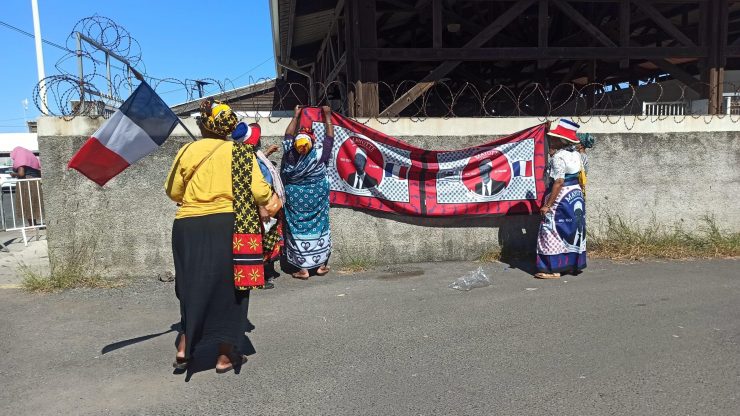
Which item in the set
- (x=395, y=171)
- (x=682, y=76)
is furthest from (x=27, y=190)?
(x=682, y=76)

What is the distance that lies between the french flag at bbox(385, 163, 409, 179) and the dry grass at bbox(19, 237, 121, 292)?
3.32 m

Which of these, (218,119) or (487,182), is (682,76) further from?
(218,119)

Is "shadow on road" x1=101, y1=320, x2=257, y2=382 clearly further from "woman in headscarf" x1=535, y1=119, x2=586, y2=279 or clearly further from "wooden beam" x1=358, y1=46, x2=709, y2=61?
"wooden beam" x1=358, y1=46, x2=709, y2=61

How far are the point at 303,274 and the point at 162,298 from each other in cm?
152

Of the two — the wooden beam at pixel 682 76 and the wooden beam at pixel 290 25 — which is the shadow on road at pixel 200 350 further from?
the wooden beam at pixel 682 76

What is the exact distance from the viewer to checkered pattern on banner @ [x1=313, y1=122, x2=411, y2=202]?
625 cm

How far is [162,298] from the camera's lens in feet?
17.8

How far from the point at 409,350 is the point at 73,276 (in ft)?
13.2

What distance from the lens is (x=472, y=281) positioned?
5723 millimetres

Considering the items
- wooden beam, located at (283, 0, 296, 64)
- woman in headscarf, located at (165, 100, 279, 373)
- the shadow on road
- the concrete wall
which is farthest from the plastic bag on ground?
wooden beam, located at (283, 0, 296, 64)

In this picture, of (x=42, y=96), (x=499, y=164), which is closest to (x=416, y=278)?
(x=499, y=164)

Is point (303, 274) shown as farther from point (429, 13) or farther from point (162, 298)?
point (429, 13)

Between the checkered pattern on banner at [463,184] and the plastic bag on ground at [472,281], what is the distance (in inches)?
41.0

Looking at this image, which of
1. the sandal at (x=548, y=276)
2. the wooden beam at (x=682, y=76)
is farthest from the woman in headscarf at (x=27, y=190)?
the wooden beam at (x=682, y=76)
